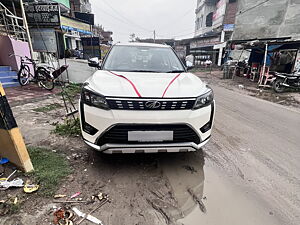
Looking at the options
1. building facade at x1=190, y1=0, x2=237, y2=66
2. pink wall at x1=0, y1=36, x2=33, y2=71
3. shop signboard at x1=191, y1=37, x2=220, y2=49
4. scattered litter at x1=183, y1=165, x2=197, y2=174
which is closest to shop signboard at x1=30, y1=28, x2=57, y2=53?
pink wall at x1=0, y1=36, x2=33, y2=71

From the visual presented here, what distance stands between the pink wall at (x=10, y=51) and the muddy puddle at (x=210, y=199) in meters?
7.27

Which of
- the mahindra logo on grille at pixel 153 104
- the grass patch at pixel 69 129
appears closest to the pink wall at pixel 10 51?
the grass patch at pixel 69 129

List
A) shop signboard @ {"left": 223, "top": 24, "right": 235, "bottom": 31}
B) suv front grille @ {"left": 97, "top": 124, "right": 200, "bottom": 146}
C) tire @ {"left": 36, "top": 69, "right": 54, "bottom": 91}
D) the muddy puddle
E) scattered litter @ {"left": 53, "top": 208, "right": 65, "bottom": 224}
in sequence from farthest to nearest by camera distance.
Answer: shop signboard @ {"left": 223, "top": 24, "right": 235, "bottom": 31}
tire @ {"left": 36, "top": 69, "right": 54, "bottom": 91}
suv front grille @ {"left": 97, "top": 124, "right": 200, "bottom": 146}
the muddy puddle
scattered litter @ {"left": 53, "top": 208, "right": 65, "bottom": 224}

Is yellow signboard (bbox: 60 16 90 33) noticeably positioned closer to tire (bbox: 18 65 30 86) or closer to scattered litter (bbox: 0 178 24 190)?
tire (bbox: 18 65 30 86)

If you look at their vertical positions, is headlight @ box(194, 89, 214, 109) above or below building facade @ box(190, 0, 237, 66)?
below

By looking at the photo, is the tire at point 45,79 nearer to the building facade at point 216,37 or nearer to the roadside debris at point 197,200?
the roadside debris at point 197,200

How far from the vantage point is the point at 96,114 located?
73.3 inches

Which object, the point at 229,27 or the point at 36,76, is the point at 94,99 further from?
the point at 229,27

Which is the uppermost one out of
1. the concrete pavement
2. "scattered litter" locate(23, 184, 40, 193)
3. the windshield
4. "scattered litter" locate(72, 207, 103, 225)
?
the windshield

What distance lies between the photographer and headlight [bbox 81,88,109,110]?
184 centimetres

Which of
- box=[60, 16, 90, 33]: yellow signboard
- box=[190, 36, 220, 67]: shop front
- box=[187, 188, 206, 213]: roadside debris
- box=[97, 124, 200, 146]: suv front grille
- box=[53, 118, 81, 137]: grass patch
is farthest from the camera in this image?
box=[190, 36, 220, 67]: shop front

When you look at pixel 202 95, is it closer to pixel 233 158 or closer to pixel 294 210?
pixel 233 158

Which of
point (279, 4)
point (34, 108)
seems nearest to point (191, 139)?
point (34, 108)

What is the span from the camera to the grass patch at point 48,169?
6.07ft
